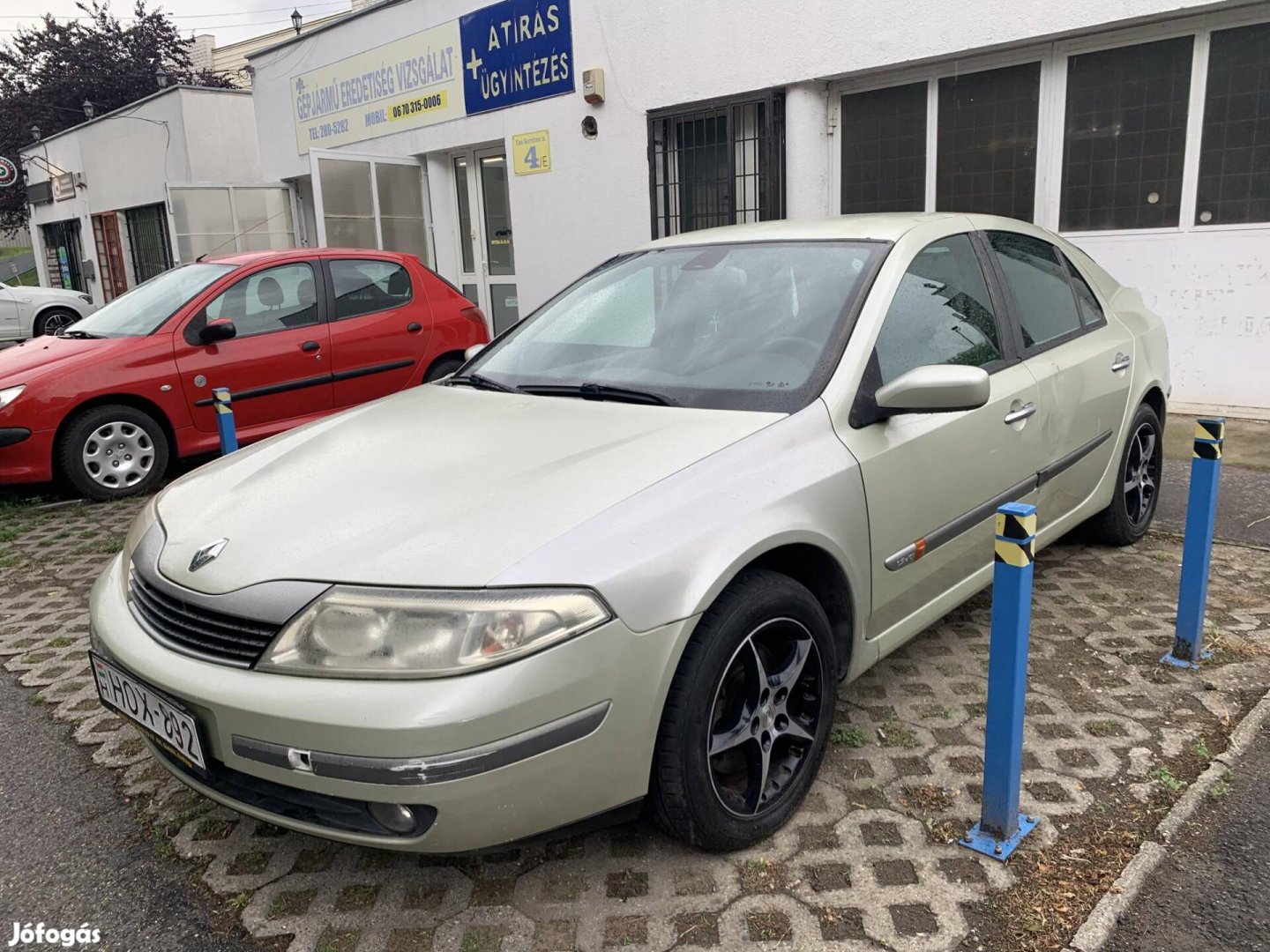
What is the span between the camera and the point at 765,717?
2.38 m

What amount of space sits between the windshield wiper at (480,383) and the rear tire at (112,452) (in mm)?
3628

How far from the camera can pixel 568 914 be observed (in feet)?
7.26

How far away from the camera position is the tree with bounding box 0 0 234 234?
30.7 metres

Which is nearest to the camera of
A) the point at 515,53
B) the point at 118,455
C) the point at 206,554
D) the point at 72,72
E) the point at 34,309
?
the point at 206,554

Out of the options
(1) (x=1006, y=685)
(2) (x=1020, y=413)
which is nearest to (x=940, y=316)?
(2) (x=1020, y=413)

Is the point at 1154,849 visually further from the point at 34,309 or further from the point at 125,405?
the point at 34,309

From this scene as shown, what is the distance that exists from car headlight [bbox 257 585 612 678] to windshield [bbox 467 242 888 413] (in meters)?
0.94

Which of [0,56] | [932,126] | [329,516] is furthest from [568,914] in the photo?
[0,56]

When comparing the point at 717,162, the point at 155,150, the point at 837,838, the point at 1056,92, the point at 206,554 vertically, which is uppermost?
the point at 155,150

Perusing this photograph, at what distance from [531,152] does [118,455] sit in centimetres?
573

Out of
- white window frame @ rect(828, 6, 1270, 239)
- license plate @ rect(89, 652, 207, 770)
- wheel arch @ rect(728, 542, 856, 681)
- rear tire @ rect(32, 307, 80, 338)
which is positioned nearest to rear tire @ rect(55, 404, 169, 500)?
license plate @ rect(89, 652, 207, 770)

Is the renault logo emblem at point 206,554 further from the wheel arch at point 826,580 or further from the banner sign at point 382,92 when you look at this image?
the banner sign at point 382,92

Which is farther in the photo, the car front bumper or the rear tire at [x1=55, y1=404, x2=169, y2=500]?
the rear tire at [x1=55, y1=404, x2=169, y2=500]

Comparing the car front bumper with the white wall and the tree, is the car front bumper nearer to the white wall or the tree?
the white wall
